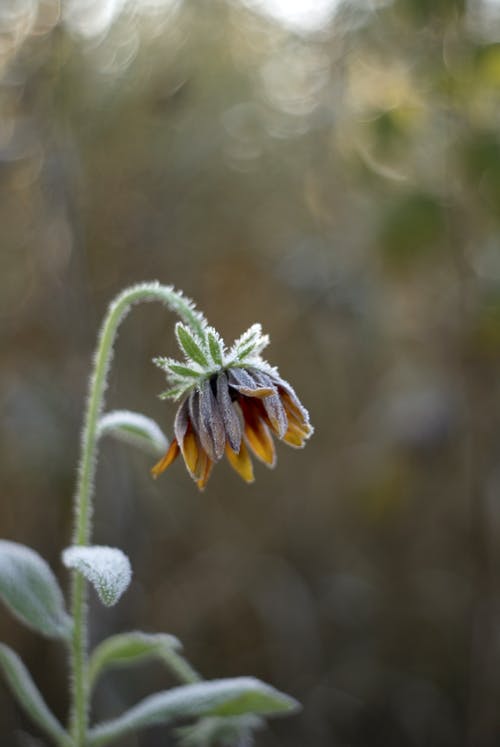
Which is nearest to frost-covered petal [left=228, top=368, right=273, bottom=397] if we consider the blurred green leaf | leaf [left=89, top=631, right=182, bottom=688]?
leaf [left=89, top=631, right=182, bottom=688]

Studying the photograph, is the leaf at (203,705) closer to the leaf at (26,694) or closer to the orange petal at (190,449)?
the leaf at (26,694)

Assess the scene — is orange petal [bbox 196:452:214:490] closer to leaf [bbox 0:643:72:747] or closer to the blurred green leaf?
leaf [bbox 0:643:72:747]

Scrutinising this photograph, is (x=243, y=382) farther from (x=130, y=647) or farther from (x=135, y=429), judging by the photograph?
(x=130, y=647)

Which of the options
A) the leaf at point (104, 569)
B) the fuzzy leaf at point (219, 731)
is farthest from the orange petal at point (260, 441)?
the fuzzy leaf at point (219, 731)

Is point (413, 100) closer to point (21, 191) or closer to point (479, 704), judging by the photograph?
point (21, 191)

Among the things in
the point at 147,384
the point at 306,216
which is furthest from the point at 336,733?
the point at 306,216

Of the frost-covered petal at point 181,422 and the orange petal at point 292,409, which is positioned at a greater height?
the orange petal at point 292,409
